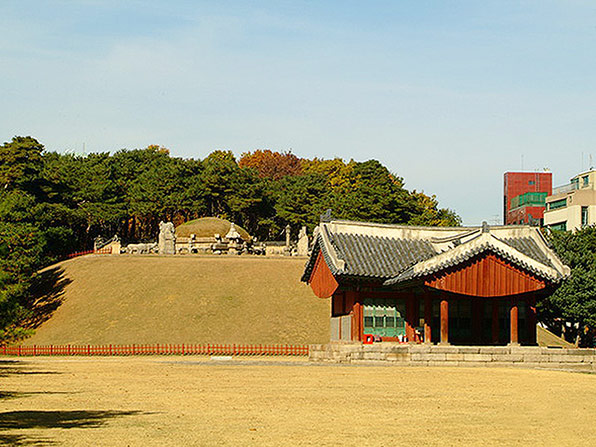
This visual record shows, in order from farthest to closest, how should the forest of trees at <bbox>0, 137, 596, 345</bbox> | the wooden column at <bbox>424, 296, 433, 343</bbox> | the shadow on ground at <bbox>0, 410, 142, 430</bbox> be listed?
the forest of trees at <bbox>0, 137, 596, 345</bbox> < the wooden column at <bbox>424, 296, 433, 343</bbox> < the shadow on ground at <bbox>0, 410, 142, 430</bbox>

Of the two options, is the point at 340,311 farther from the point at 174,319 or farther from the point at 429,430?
the point at 429,430

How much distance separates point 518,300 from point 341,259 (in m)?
12.0

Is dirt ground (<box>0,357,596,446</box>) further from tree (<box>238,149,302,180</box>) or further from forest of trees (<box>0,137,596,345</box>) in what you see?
tree (<box>238,149,302,180</box>)

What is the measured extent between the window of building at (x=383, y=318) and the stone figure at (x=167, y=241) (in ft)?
172

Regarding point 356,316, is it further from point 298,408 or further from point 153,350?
point 298,408

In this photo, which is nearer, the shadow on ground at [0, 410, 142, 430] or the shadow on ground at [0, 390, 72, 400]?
the shadow on ground at [0, 410, 142, 430]

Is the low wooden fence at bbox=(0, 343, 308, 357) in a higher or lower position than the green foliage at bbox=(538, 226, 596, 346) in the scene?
lower

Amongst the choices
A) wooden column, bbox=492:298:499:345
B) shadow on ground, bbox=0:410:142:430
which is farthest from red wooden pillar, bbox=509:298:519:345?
shadow on ground, bbox=0:410:142:430

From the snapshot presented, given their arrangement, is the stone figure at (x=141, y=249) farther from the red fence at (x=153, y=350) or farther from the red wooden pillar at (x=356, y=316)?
the red wooden pillar at (x=356, y=316)

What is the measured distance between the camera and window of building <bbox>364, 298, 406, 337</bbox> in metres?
48.2

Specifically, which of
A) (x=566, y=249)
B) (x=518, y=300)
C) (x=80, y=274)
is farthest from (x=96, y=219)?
(x=518, y=300)

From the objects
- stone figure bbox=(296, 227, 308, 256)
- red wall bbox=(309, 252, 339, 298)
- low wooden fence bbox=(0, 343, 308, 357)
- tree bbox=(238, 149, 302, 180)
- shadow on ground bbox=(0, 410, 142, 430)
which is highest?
tree bbox=(238, 149, 302, 180)

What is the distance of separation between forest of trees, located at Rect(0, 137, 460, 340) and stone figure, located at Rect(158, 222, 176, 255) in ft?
42.7

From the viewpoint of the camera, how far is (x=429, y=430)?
58.5 ft
